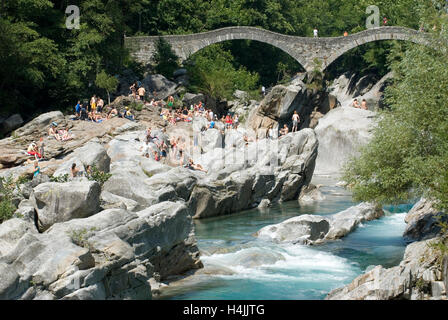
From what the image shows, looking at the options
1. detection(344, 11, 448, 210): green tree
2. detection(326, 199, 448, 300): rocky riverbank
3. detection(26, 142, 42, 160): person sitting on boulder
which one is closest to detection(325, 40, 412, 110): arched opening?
detection(26, 142, 42, 160): person sitting on boulder

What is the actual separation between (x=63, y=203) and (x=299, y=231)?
8.05 metres

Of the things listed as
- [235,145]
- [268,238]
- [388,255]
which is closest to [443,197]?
[388,255]

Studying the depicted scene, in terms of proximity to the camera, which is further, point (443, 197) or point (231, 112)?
point (231, 112)

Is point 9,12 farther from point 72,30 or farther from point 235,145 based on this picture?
point 235,145

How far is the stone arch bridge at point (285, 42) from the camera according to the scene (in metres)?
42.8

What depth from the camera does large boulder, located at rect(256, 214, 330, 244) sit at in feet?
60.0

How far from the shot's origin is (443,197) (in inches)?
486

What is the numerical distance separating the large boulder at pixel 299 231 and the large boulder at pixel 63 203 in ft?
22.7

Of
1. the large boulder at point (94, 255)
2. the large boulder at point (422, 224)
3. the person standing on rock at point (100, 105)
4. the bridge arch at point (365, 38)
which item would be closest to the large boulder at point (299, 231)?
the large boulder at point (422, 224)

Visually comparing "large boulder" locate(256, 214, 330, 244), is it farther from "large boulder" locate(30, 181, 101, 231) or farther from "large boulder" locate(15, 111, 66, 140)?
"large boulder" locate(15, 111, 66, 140)

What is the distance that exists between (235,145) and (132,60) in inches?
599

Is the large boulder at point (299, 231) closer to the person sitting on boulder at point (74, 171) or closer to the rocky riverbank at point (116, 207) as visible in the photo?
the rocky riverbank at point (116, 207)

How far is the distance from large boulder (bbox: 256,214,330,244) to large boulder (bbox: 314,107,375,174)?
47.4 ft

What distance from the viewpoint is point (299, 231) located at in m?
18.5
